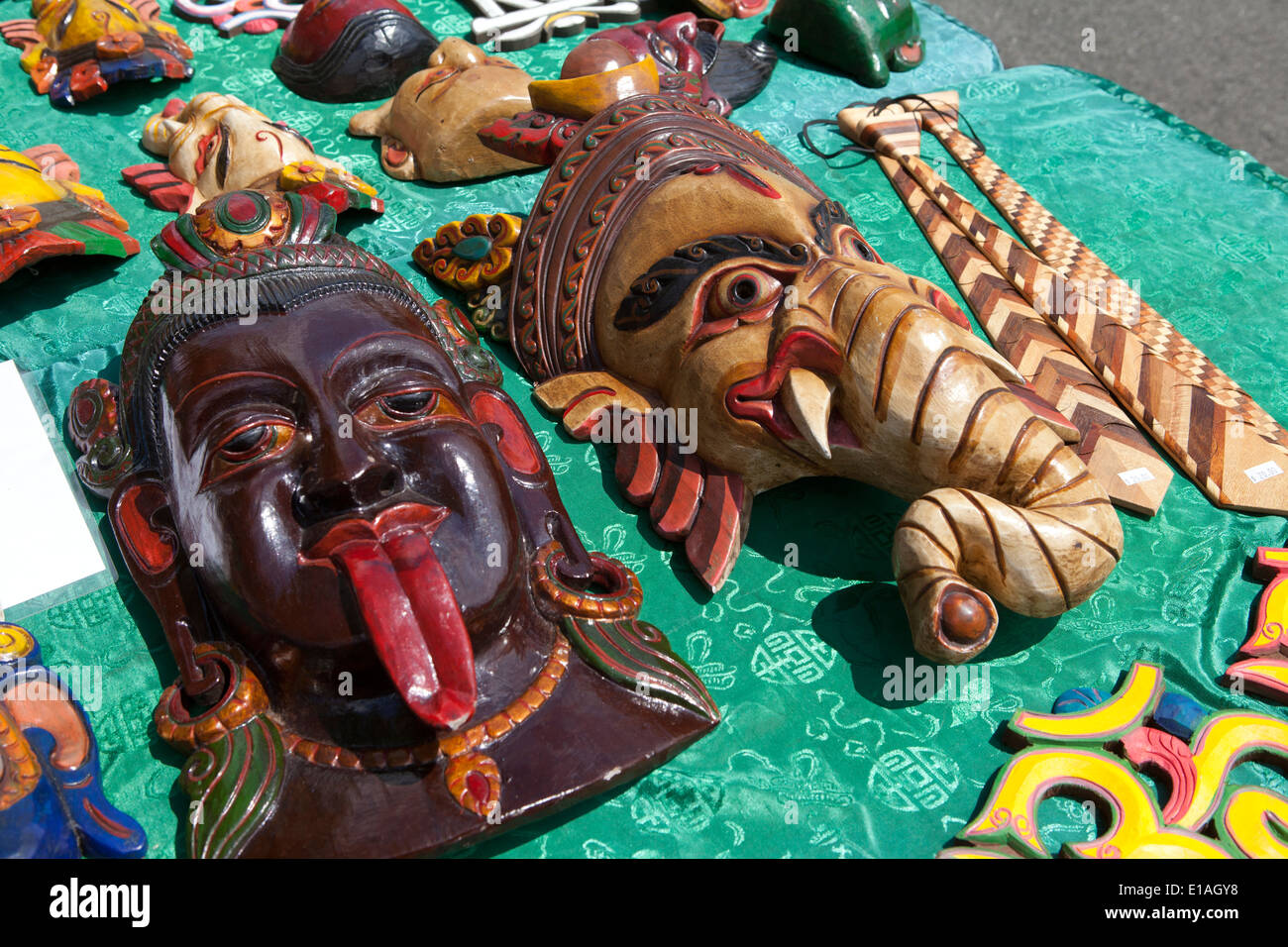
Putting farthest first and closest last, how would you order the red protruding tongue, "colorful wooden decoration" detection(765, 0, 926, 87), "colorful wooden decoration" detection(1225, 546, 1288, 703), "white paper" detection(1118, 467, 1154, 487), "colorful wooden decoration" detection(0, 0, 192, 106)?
"colorful wooden decoration" detection(765, 0, 926, 87)
"colorful wooden decoration" detection(0, 0, 192, 106)
"white paper" detection(1118, 467, 1154, 487)
"colorful wooden decoration" detection(1225, 546, 1288, 703)
the red protruding tongue

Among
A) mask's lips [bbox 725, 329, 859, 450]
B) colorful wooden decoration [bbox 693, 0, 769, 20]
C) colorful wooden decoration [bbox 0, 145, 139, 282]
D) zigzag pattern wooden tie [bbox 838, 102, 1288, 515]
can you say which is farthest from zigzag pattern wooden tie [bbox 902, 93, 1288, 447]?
colorful wooden decoration [bbox 0, 145, 139, 282]

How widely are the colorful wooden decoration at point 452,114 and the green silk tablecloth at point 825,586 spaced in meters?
0.11

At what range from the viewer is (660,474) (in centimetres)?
321

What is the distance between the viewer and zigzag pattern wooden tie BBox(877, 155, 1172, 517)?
3.31 metres

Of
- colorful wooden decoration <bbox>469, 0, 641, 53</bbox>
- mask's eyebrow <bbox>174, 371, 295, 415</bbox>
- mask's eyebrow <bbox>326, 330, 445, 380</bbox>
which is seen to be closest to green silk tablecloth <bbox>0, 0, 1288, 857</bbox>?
mask's eyebrow <bbox>174, 371, 295, 415</bbox>

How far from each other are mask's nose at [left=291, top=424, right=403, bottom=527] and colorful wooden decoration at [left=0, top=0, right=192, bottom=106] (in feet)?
11.1

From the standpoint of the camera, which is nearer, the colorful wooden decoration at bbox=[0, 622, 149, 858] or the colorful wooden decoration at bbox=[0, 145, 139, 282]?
the colorful wooden decoration at bbox=[0, 622, 149, 858]

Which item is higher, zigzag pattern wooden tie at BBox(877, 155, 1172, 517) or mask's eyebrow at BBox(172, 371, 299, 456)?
mask's eyebrow at BBox(172, 371, 299, 456)

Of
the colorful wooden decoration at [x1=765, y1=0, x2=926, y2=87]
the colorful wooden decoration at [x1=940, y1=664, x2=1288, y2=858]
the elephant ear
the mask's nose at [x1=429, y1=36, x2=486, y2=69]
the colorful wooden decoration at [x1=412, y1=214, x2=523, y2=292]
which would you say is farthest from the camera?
the colorful wooden decoration at [x1=765, y1=0, x2=926, y2=87]

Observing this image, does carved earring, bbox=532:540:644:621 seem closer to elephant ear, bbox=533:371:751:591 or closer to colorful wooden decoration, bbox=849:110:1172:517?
elephant ear, bbox=533:371:751:591

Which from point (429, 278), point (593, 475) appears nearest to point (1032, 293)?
point (593, 475)

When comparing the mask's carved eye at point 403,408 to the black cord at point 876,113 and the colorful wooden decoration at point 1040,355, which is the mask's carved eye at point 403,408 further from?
the black cord at point 876,113

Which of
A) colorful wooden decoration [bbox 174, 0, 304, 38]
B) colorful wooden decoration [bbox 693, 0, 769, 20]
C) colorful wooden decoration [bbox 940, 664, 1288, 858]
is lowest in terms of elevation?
colorful wooden decoration [bbox 940, 664, 1288, 858]

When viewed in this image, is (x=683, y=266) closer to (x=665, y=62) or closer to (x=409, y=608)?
(x=409, y=608)
